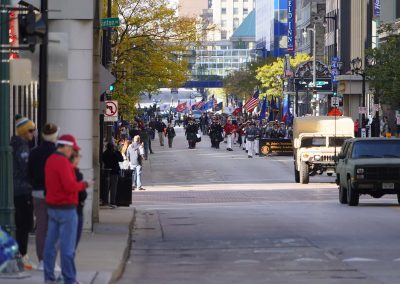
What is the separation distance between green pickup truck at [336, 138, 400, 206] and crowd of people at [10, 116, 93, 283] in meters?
17.1

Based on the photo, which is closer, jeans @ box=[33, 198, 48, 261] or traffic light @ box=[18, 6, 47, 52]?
traffic light @ box=[18, 6, 47, 52]

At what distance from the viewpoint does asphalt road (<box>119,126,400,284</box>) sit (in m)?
17.1

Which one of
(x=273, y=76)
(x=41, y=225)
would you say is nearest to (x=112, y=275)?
(x=41, y=225)

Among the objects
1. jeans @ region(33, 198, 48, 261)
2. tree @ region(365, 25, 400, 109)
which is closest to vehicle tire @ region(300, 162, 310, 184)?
tree @ region(365, 25, 400, 109)

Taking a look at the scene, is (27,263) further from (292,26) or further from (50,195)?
(292,26)

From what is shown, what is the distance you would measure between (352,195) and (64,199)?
65.3ft

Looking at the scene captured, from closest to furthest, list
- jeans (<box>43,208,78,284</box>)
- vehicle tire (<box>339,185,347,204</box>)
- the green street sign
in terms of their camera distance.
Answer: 1. jeans (<box>43,208,78,284</box>)
2. the green street sign
3. vehicle tire (<box>339,185,347,204</box>)

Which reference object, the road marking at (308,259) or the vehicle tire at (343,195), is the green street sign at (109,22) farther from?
the road marking at (308,259)

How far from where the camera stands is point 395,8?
9662 centimetres

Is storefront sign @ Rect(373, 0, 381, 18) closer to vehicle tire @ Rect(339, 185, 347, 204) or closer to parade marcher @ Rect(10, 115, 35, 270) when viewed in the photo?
vehicle tire @ Rect(339, 185, 347, 204)

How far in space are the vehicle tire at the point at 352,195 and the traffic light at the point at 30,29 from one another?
60.7 feet

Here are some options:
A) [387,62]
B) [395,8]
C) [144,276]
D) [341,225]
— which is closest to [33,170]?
[144,276]

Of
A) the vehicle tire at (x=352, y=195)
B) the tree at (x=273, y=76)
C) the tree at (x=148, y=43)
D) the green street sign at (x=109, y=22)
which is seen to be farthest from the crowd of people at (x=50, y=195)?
the tree at (x=273, y=76)

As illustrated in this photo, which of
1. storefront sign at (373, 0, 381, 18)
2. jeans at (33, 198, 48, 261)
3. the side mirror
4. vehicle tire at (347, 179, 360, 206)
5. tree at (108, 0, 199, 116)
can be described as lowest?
vehicle tire at (347, 179, 360, 206)
